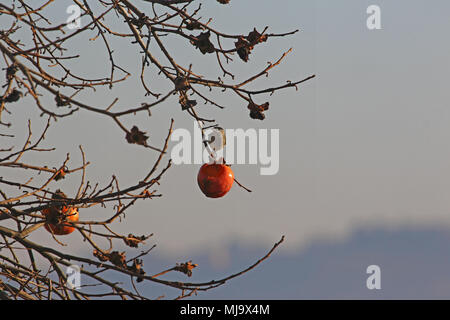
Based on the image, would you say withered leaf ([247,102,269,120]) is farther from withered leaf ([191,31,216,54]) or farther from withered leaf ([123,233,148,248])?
withered leaf ([123,233,148,248])

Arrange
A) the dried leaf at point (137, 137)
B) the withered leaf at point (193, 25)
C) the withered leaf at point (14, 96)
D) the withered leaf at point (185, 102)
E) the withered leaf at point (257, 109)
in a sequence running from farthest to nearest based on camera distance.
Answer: the withered leaf at point (193, 25), the withered leaf at point (257, 109), the withered leaf at point (185, 102), the withered leaf at point (14, 96), the dried leaf at point (137, 137)

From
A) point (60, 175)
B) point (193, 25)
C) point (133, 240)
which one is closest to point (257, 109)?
point (193, 25)

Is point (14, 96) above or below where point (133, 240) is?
above

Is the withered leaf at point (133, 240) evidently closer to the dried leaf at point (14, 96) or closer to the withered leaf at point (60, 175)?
the withered leaf at point (60, 175)

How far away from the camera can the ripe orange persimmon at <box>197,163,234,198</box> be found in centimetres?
521

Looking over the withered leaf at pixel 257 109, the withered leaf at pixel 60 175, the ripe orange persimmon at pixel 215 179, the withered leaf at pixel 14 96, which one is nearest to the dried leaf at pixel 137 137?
the withered leaf at pixel 14 96

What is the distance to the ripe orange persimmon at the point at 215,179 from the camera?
521cm

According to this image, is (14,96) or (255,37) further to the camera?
(255,37)

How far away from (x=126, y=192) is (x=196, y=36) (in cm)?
139

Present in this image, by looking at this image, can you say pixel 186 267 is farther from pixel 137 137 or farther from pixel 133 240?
pixel 137 137

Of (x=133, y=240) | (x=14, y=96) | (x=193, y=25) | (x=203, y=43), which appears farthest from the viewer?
(x=193, y=25)

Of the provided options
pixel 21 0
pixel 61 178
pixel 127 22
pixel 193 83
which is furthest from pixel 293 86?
pixel 21 0

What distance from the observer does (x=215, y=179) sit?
520cm
